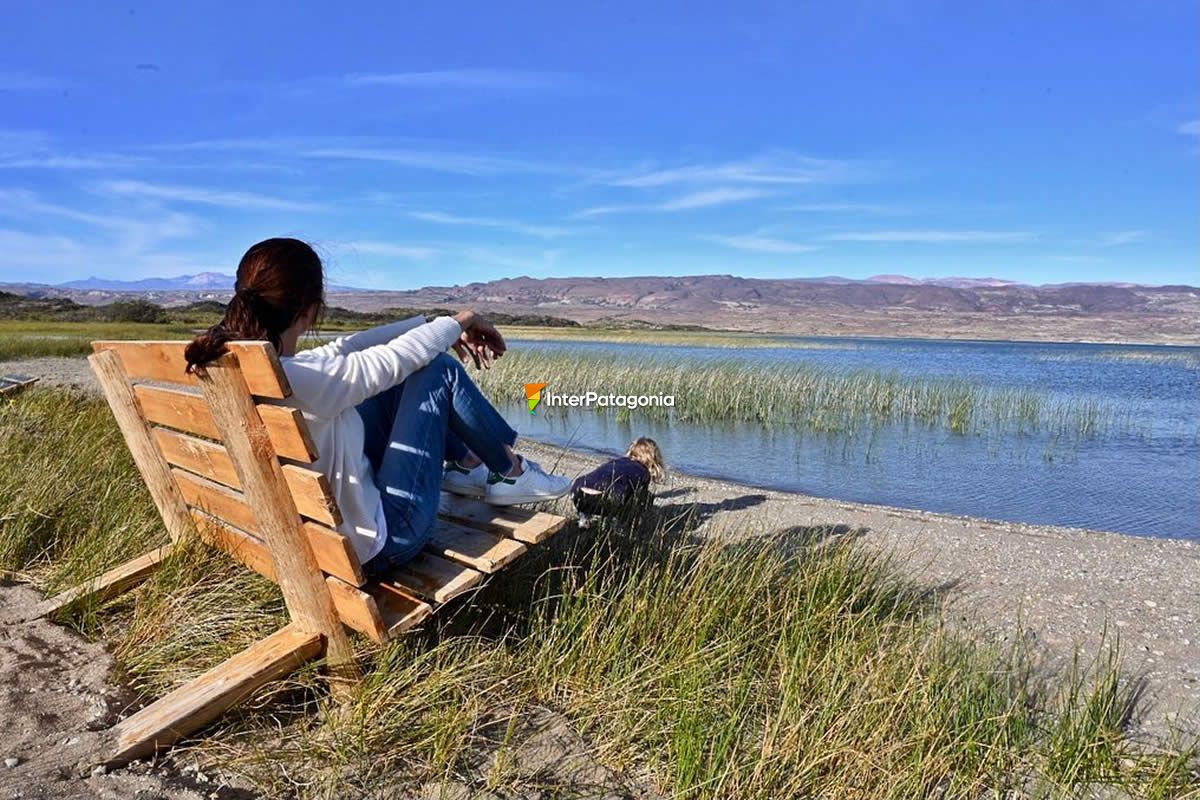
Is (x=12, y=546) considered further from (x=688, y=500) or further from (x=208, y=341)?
(x=688, y=500)

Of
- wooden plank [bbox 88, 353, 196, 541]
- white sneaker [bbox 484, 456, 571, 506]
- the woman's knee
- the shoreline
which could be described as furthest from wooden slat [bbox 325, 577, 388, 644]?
the shoreline

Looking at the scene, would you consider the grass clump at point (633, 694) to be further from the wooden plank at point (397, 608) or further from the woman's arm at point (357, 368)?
the woman's arm at point (357, 368)

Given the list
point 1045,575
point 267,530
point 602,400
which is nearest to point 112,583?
point 267,530

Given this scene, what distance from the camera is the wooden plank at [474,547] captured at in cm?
253

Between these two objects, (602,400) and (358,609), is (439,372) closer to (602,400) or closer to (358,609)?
(358,609)

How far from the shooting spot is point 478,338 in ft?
10.4

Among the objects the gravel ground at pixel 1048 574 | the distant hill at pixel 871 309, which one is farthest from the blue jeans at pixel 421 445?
the distant hill at pixel 871 309

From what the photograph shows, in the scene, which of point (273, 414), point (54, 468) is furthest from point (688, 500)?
point (273, 414)

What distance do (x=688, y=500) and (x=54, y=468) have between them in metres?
5.76

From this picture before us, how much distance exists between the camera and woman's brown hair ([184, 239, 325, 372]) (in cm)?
239

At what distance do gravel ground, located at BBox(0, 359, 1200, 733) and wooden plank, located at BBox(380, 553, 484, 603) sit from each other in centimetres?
231

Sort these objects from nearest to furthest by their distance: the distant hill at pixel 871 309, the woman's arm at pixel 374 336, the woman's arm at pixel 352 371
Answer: the woman's arm at pixel 352 371
the woman's arm at pixel 374 336
the distant hill at pixel 871 309

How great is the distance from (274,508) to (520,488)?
1.01m

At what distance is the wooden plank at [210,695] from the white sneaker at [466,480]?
0.86 m
